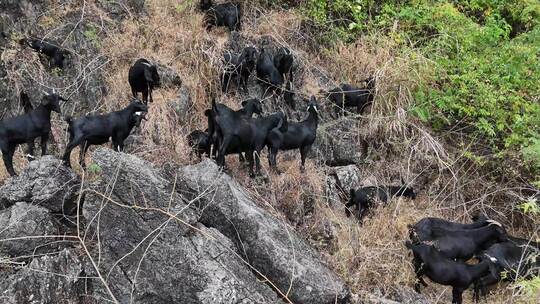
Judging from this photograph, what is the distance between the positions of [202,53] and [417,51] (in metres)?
3.91

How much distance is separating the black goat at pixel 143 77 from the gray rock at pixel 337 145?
2.71 meters

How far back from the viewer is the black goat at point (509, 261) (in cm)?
794

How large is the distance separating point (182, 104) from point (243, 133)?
232cm

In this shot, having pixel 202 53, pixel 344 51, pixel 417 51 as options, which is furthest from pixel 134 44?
pixel 417 51

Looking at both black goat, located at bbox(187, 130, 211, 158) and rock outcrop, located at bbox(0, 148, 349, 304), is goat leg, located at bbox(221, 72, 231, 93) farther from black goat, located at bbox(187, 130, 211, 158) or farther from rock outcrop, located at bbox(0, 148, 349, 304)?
rock outcrop, located at bbox(0, 148, 349, 304)

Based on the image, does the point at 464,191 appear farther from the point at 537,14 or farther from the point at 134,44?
the point at 134,44

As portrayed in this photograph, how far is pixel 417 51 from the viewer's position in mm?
11570

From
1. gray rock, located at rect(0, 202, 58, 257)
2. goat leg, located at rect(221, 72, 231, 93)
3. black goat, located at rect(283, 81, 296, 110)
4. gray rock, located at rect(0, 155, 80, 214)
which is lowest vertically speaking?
black goat, located at rect(283, 81, 296, 110)

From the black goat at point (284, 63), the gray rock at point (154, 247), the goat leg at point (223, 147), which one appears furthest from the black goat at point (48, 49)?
the gray rock at point (154, 247)

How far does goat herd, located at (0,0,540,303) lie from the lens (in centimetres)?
754

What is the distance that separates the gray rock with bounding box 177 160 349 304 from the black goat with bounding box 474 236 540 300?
82.9 inches

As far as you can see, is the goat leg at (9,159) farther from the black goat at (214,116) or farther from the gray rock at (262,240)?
the black goat at (214,116)

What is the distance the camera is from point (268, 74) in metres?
10.6

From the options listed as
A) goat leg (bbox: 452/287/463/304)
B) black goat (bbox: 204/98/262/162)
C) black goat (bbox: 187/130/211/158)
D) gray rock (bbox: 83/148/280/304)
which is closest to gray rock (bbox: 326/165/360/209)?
black goat (bbox: 204/98/262/162)
